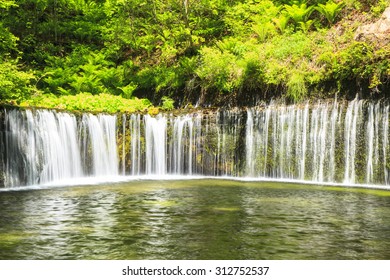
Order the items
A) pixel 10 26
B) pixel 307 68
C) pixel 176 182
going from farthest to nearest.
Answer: pixel 10 26
pixel 307 68
pixel 176 182

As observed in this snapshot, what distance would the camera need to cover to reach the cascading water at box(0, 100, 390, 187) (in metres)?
14.7

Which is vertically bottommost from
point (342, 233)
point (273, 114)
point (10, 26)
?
point (342, 233)

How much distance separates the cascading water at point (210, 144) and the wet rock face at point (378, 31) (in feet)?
7.51

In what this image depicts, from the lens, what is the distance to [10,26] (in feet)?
84.4

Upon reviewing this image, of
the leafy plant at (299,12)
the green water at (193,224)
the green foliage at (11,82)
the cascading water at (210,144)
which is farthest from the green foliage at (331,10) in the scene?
the green foliage at (11,82)

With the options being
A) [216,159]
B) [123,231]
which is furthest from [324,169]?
[123,231]

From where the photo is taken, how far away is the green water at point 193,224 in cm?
625

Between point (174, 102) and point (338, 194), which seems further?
point (174, 102)

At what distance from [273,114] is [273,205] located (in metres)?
7.63

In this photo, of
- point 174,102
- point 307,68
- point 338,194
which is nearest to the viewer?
point 338,194

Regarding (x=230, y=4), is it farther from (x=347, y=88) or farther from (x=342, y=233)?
(x=342, y=233)

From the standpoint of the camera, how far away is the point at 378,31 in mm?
16078

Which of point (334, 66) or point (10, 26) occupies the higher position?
point (10, 26)

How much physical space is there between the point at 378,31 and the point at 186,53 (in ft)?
32.2
